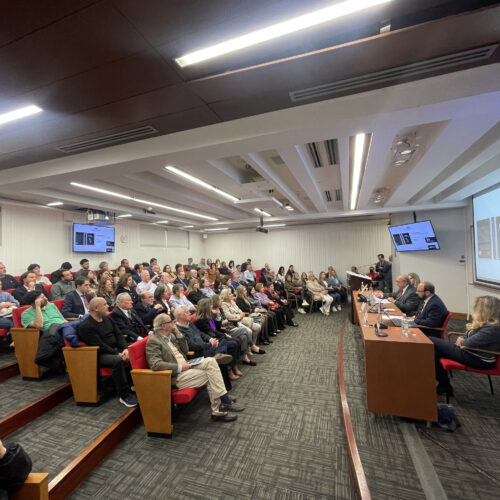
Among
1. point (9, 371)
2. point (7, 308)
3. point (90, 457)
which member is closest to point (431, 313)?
point (90, 457)

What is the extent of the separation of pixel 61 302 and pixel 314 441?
4059 mm

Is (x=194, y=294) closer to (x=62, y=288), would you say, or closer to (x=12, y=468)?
(x=62, y=288)

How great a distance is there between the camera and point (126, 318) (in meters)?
3.29

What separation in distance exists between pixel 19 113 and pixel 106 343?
245 centimetres

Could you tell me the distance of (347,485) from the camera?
1.80 m

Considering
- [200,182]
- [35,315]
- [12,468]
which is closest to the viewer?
[12,468]

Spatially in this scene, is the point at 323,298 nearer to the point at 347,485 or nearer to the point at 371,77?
the point at 347,485

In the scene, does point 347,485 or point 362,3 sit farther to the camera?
point 347,485

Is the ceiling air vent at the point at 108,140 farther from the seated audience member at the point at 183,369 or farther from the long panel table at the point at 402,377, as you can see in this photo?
the long panel table at the point at 402,377

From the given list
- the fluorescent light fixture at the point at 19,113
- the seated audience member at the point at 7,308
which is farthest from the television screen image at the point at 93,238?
the fluorescent light fixture at the point at 19,113

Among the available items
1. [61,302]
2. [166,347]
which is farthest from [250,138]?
[61,302]

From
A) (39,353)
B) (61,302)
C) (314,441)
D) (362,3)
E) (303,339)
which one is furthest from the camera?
(303,339)

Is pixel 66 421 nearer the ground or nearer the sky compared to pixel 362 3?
nearer the ground

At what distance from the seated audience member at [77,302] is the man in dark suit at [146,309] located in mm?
780
